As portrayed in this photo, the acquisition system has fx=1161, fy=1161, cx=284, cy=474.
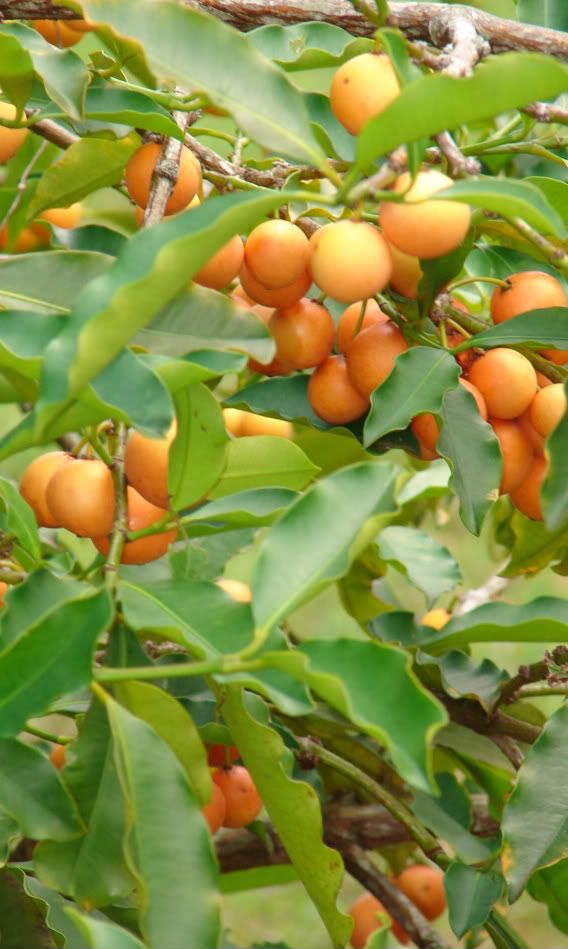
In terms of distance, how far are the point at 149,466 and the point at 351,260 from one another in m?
0.17

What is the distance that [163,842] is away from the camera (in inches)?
23.9

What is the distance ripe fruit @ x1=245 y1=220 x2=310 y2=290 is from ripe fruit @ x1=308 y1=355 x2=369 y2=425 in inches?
A: 3.4

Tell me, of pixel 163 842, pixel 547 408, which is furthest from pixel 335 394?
pixel 163 842

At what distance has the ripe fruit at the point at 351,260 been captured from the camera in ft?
2.11

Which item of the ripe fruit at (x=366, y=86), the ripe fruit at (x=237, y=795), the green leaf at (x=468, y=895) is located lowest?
the ripe fruit at (x=237, y=795)

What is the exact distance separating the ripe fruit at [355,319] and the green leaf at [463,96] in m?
0.28

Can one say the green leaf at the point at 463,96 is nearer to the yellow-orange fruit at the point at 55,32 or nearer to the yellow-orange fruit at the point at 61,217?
the yellow-orange fruit at the point at 55,32

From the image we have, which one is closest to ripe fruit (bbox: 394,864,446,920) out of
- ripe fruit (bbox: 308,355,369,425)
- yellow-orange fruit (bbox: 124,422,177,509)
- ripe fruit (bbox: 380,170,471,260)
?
ripe fruit (bbox: 308,355,369,425)

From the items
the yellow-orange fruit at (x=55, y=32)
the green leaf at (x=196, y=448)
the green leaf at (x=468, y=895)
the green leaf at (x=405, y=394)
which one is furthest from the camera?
the yellow-orange fruit at (x=55, y=32)

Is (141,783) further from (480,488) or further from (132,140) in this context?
(132,140)

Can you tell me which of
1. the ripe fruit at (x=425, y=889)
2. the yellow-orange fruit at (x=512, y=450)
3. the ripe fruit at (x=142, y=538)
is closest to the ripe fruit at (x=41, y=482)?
the ripe fruit at (x=142, y=538)

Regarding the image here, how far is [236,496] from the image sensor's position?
73cm

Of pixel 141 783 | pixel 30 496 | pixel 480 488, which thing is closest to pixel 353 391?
pixel 480 488

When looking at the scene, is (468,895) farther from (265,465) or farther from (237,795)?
(265,465)
